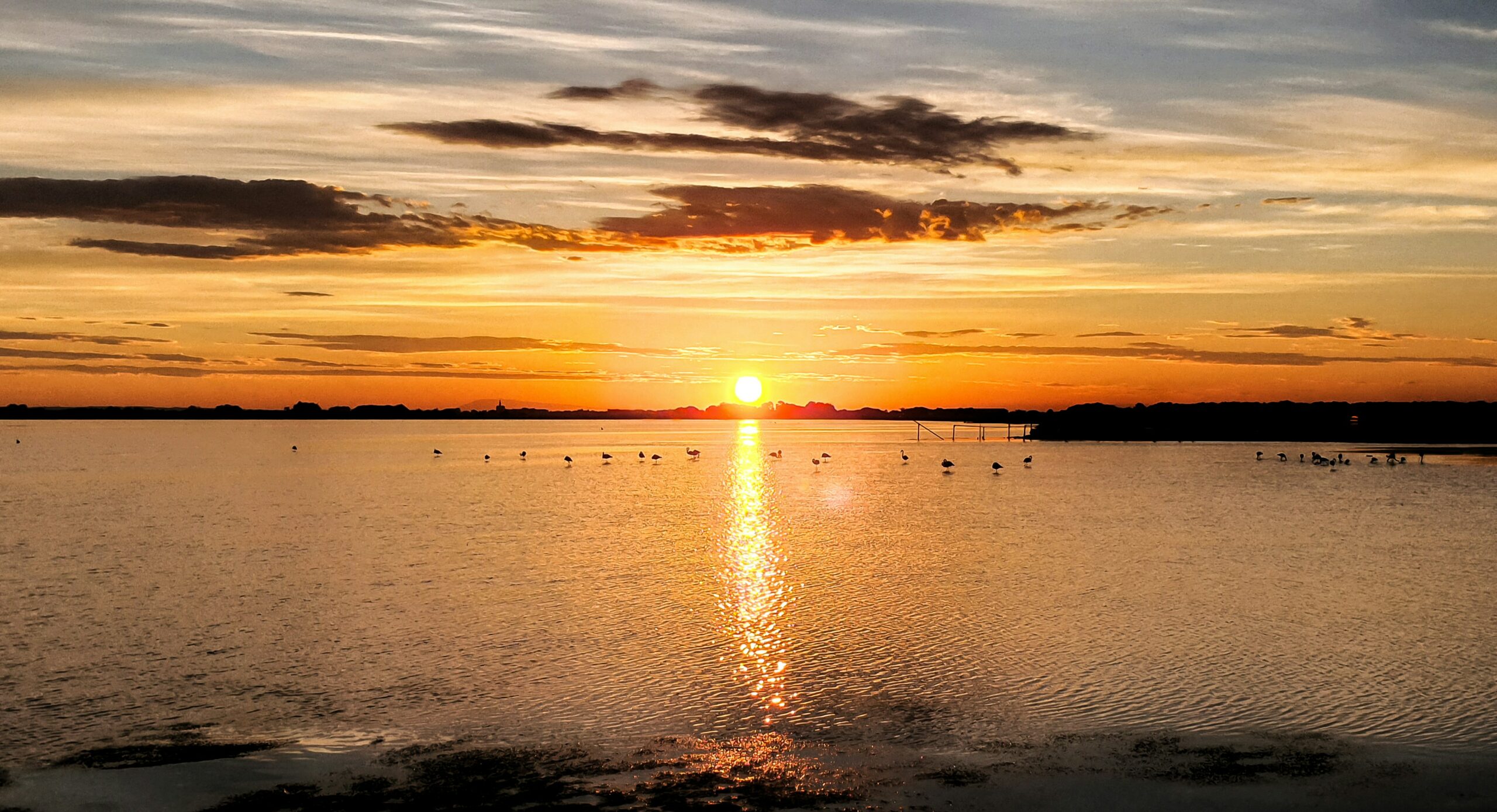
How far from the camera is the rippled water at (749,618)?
17203 mm

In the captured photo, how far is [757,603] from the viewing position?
2817 centimetres

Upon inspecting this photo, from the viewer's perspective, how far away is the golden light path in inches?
745

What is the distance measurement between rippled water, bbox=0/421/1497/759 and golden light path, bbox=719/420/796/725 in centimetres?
12

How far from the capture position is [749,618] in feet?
84.8

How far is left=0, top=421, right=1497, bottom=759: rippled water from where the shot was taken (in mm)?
17203

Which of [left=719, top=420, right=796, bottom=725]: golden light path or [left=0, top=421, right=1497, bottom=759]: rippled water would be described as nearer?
[left=0, top=421, right=1497, bottom=759]: rippled water

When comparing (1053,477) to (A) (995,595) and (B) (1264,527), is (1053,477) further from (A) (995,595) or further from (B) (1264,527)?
(A) (995,595)

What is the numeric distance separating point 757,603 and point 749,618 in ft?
7.67

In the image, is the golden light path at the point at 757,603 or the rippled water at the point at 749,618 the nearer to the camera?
the rippled water at the point at 749,618

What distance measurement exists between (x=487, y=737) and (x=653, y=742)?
2.51 metres

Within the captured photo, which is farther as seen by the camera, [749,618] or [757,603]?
[757,603]

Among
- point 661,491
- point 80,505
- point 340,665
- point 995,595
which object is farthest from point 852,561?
point 80,505

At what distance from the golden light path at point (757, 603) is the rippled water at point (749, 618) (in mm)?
116

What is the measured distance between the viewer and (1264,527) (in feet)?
151
